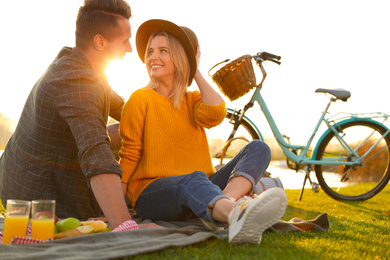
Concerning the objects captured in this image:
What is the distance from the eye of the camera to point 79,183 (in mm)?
2627

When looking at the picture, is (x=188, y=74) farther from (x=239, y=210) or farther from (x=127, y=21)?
(x=239, y=210)

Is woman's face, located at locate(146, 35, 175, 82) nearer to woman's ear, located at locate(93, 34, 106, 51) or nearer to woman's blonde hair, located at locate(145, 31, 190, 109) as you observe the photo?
woman's blonde hair, located at locate(145, 31, 190, 109)

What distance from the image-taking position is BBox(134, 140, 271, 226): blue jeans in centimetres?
215

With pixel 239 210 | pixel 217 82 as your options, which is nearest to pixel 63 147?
pixel 239 210

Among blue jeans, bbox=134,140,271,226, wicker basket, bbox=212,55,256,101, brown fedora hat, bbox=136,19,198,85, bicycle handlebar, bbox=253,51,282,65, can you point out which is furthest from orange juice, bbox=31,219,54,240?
bicycle handlebar, bbox=253,51,282,65

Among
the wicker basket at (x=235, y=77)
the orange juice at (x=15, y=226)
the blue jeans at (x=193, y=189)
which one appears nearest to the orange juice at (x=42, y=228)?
the orange juice at (x=15, y=226)

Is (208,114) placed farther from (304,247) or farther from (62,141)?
(304,247)

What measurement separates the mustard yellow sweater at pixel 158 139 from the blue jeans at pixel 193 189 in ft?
0.37

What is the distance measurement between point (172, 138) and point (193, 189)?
0.57m

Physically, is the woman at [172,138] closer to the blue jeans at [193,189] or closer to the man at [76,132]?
the blue jeans at [193,189]

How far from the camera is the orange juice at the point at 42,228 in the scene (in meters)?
1.92

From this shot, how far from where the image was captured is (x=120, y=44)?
2709 millimetres

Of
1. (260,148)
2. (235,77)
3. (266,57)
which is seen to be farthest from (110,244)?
(266,57)

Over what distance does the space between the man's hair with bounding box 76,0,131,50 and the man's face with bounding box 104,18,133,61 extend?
2 cm
